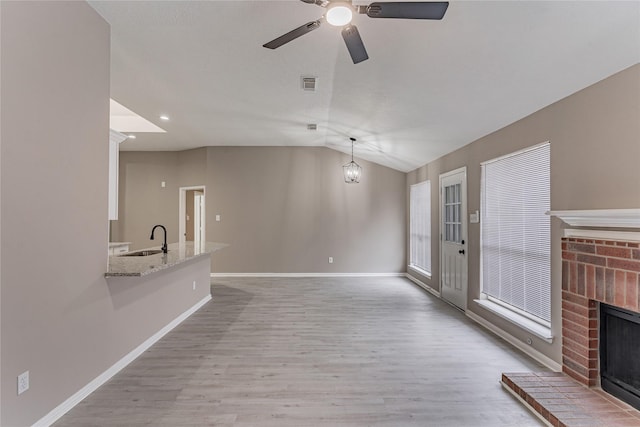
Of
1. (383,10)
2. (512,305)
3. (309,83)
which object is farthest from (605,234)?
(309,83)

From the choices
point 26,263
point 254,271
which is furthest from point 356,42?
point 254,271

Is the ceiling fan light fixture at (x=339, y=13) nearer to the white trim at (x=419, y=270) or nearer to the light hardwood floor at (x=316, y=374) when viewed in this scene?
the light hardwood floor at (x=316, y=374)

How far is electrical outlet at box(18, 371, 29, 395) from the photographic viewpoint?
5.96 ft

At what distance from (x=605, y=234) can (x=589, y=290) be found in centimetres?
45

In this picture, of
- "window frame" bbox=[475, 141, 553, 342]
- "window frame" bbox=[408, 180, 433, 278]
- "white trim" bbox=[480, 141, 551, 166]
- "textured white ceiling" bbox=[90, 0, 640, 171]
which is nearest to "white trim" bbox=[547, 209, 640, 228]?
"window frame" bbox=[475, 141, 553, 342]

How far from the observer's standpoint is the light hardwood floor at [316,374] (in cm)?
212

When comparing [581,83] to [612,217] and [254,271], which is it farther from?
[254,271]

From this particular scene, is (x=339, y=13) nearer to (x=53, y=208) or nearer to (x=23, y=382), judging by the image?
(x=53, y=208)

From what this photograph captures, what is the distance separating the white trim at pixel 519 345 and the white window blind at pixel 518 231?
0.30 m

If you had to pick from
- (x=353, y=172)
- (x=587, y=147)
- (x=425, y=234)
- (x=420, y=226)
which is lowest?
(x=425, y=234)

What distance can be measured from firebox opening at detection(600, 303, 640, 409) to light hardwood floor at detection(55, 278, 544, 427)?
23.5 inches

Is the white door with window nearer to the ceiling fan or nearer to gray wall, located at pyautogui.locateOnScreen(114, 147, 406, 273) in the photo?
gray wall, located at pyautogui.locateOnScreen(114, 147, 406, 273)

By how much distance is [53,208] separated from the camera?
6.86 ft

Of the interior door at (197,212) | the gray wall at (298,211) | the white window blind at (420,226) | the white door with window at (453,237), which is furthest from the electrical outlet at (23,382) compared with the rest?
the interior door at (197,212)
